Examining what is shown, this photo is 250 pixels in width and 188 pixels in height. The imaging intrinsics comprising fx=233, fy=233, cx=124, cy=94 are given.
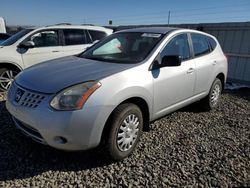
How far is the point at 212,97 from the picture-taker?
4840 mm

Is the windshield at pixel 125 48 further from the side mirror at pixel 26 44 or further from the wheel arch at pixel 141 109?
the side mirror at pixel 26 44

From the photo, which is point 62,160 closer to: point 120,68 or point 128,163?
point 128,163

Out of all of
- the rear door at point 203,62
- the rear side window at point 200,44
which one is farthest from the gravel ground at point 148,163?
the rear side window at point 200,44

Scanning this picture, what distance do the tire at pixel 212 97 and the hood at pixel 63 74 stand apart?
2.40 m

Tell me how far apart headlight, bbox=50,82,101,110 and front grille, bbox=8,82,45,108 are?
0.19 metres

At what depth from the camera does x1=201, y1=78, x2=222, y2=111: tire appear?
4.70 metres

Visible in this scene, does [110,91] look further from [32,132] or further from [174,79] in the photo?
[174,79]

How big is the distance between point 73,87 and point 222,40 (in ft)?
23.3

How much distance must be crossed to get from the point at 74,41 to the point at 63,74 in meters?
3.95

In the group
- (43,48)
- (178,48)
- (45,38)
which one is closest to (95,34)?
(45,38)

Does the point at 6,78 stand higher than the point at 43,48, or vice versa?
the point at 43,48

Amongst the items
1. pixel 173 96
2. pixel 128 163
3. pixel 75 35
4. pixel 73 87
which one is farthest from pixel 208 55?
pixel 75 35

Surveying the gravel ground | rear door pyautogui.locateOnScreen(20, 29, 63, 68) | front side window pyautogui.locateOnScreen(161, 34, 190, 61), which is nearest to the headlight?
the gravel ground

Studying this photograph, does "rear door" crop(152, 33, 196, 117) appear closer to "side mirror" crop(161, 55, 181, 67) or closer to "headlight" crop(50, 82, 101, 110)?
"side mirror" crop(161, 55, 181, 67)
